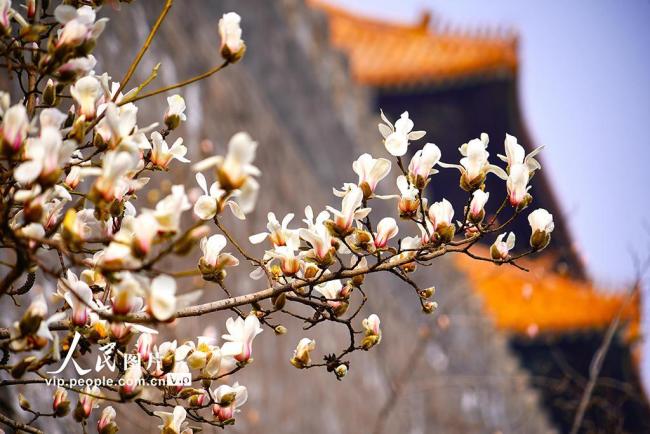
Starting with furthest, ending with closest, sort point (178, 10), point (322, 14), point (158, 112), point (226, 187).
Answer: point (322, 14)
point (178, 10)
point (158, 112)
point (226, 187)

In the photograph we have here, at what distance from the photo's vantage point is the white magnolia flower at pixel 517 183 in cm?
98

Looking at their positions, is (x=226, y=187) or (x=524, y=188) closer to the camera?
(x=226, y=187)

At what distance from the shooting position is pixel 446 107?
793cm

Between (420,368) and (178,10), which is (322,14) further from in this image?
(420,368)

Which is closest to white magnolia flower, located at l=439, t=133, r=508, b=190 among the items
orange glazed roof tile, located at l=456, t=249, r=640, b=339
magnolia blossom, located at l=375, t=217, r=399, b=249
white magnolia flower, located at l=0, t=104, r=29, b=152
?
magnolia blossom, located at l=375, t=217, r=399, b=249

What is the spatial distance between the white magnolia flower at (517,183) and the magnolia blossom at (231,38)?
1.36 ft

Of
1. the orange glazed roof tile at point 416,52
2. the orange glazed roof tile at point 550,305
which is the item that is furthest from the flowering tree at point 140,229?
the orange glazed roof tile at point 550,305

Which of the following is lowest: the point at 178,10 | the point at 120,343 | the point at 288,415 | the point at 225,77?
the point at 288,415

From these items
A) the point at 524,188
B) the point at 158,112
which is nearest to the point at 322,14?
the point at 158,112

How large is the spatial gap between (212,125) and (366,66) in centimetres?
516

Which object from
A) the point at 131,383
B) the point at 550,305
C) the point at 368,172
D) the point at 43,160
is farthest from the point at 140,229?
the point at 550,305

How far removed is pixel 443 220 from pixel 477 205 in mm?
65

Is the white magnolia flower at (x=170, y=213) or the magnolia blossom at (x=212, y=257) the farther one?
the magnolia blossom at (x=212, y=257)

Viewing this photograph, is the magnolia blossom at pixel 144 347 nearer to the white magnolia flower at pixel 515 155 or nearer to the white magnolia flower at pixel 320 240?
the white magnolia flower at pixel 320 240
